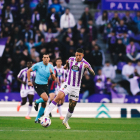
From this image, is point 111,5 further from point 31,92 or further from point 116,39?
point 116,39

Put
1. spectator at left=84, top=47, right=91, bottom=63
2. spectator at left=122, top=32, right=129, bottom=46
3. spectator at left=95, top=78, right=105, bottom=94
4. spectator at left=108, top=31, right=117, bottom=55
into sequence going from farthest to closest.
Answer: spectator at left=122, top=32, right=129, bottom=46 → spectator at left=108, top=31, right=117, bottom=55 → spectator at left=84, top=47, right=91, bottom=63 → spectator at left=95, top=78, right=105, bottom=94

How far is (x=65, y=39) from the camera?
18172mm

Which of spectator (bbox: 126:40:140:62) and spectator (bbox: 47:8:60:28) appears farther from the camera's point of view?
spectator (bbox: 47:8:60:28)

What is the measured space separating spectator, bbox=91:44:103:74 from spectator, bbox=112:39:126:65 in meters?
0.81

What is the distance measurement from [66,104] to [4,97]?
8.93 feet

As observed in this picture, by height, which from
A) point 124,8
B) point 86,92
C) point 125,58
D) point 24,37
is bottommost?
point 86,92

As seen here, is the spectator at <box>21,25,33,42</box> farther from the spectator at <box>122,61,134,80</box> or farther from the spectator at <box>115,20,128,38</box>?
the spectator at <box>122,61,134,80</box>

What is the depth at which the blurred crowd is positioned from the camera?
17156 mm

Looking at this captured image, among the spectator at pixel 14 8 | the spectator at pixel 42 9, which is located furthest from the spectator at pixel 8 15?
the spectator at pixel 42 9

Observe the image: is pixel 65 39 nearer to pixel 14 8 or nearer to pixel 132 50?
pixel 14 8

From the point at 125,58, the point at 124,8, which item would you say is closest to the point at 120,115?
the point at 125,58

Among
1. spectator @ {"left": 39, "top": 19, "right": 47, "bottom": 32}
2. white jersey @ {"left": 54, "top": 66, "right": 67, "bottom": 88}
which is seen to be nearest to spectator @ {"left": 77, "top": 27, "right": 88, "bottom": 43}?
spectator @ {"left": 39, "top": 19, "right": 47, "bottom": 32}

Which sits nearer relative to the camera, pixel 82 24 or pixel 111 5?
pixel 111 5

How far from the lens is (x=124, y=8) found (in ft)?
36.9
